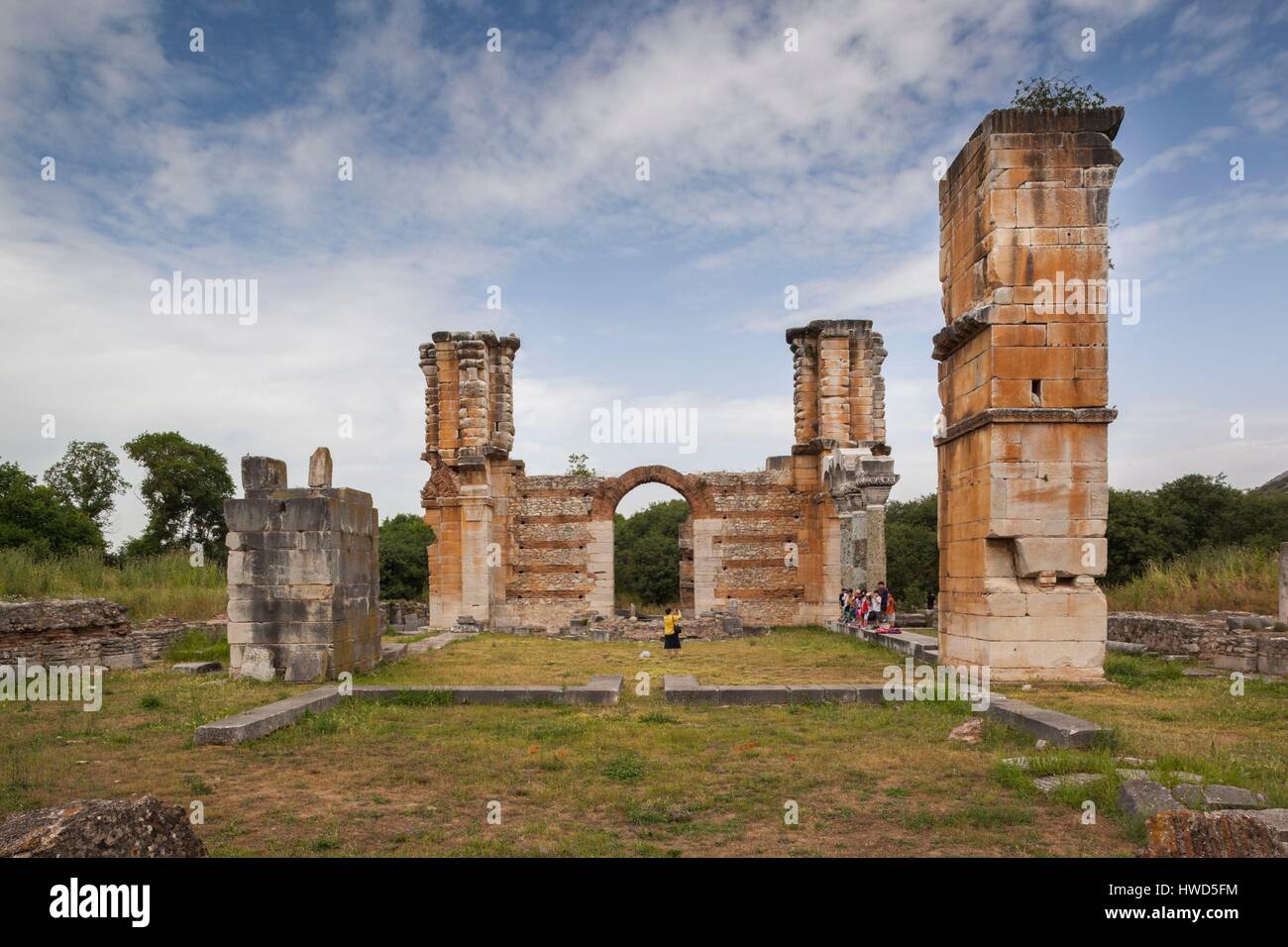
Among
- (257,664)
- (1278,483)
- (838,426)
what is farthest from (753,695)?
(1278,483)

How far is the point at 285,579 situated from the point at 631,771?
22.9 ft

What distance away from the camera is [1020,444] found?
10336mm

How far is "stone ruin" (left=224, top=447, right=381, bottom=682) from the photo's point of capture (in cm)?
1112

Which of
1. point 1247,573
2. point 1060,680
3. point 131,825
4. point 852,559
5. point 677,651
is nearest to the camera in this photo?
point 131,825

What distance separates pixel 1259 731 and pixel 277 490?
37.0 ft

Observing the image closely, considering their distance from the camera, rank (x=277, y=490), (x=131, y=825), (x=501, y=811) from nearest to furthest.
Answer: (x=131, y=825) < (x=501, y=811) < (x=277, y=490)

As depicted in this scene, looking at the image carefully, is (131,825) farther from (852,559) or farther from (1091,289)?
(852,559)

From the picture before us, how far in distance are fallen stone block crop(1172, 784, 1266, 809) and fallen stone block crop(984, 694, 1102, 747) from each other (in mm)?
1423

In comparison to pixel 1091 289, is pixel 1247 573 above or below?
below

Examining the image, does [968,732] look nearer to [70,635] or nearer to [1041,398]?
[1041,398]

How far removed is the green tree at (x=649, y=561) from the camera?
156ft

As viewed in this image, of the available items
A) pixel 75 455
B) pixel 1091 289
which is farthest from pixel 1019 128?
pixel 75 455

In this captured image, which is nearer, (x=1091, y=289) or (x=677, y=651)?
(x=1091, y=289)

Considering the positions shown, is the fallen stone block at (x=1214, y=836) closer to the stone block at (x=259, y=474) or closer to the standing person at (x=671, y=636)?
the stone block at (x=259, y=474)
